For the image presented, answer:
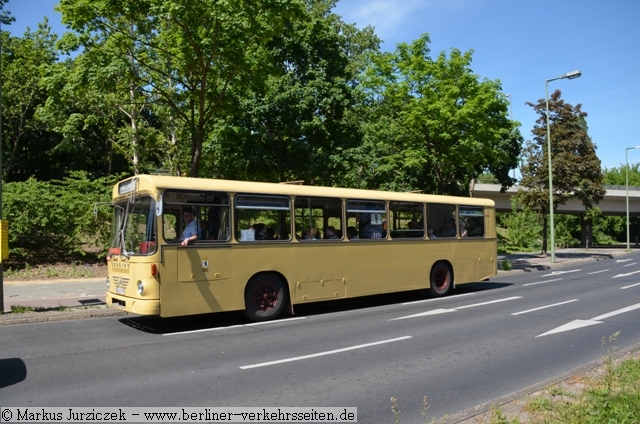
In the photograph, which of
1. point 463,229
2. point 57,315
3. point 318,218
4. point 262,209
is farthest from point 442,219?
point 57,315

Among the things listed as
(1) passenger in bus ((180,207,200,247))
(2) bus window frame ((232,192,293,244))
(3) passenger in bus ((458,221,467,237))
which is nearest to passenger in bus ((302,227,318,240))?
(2) bus window frame ((232,192,293,244))

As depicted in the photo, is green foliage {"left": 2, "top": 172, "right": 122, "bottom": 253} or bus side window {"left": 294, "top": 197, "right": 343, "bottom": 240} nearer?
bus side window {"left": 294, "top": 197, "right": 343, "bottom": 240}

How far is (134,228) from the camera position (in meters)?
10.4

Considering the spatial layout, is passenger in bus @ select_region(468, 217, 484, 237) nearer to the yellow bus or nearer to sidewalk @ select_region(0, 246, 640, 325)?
the yellow bus

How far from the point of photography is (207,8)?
1616cm

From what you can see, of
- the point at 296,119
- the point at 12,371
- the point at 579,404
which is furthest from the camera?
the point at 296,119

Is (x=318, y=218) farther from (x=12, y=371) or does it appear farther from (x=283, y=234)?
(x=12, y=371)

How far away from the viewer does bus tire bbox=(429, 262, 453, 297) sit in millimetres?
15367

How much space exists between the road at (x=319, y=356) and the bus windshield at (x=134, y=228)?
5.21ft

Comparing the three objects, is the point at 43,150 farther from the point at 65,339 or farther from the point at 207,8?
the point at 65,339

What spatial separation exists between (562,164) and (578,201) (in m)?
20.6

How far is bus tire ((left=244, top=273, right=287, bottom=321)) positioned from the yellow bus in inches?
0.8

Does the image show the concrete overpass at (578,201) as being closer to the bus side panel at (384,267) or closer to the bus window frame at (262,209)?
the bus side panel at (384,267)

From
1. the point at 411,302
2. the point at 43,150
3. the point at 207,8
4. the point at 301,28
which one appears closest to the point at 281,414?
the point at 411,302
